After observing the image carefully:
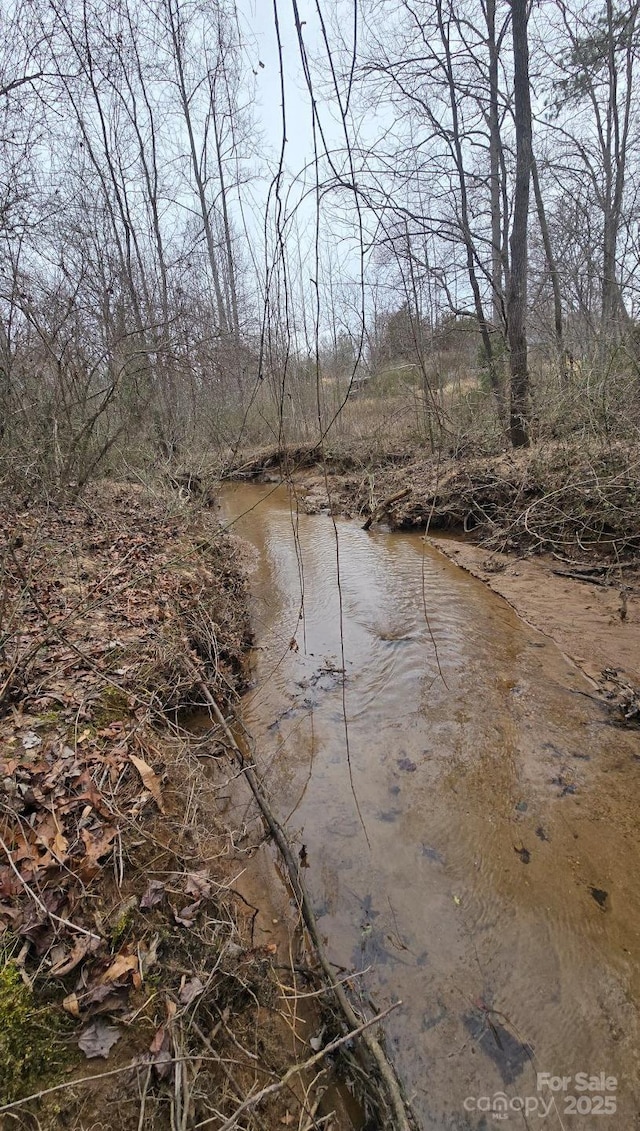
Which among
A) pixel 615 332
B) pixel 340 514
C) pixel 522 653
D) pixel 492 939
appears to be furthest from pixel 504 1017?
pixel 615 332

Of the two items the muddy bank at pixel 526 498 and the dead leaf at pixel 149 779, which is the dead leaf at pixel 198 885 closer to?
the dead leaf at pixel 149 779

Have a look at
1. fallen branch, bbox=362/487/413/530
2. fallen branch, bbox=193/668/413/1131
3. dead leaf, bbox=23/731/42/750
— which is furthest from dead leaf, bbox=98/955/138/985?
fallen branch, bbox=362/487/413/530

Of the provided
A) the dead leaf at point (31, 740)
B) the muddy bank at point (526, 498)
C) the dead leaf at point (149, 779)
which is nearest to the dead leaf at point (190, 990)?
the dead leaf at point (149, 779)

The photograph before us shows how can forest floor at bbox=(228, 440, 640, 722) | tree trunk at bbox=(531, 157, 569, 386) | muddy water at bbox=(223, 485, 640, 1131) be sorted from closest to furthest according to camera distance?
Result: muddy water at bbox=(223, 485, 640, 1131) → forest floor at bbox=(228, 440, 640, 722) → tree trunk at bbox=(531, 157, 569, 386)

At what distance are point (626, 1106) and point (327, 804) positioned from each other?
1.74 meters

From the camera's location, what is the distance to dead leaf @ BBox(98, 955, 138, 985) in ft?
5.48

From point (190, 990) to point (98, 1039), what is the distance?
305 mm

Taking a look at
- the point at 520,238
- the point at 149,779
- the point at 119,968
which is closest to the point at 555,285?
the point at 520,238

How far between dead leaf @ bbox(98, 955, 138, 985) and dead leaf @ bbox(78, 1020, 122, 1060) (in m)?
0.11

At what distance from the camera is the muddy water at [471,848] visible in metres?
1.79

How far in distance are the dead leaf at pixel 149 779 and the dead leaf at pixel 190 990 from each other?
2.77 ft

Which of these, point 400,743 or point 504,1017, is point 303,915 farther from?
point 400,743

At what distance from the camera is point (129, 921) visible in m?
1.86

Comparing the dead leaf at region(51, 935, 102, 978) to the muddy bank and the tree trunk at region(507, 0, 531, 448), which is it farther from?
the tree trunk at region(507, 0, 531, 448)
